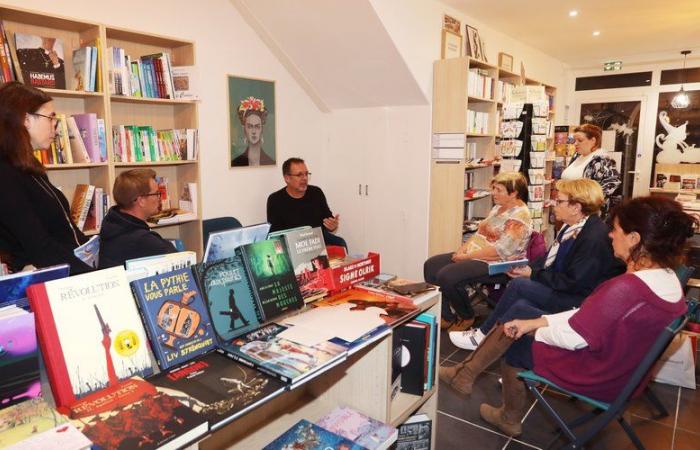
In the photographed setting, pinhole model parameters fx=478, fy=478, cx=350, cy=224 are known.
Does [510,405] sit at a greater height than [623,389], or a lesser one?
lesser

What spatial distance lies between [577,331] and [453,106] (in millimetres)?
3050

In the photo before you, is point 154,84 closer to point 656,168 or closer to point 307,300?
point 307,300

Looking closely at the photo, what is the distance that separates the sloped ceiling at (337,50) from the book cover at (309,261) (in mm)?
2591

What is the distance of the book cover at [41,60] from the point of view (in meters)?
2.82

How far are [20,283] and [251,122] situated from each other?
11.2ft

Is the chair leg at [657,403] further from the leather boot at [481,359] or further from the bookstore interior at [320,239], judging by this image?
the leather boot at [481,359]

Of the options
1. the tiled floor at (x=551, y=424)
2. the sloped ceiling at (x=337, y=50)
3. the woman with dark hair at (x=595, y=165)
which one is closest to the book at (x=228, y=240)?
the tiled floor at (x=551, y=424)

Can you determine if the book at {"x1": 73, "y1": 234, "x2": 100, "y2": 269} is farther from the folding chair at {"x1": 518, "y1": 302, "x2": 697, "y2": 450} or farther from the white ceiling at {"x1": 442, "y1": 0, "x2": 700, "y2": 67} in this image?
the white ceiling at {"x1": 442, "y1": 0, "x2": 700, "y2": 67}

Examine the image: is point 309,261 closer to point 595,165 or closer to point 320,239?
point 320,239

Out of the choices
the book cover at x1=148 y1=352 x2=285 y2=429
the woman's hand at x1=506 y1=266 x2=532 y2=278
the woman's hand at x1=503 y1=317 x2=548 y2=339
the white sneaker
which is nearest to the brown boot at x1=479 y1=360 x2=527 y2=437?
the woman's hand at x1=503 y1=317 x2=548 y2=339

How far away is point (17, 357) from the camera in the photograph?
3.73ft

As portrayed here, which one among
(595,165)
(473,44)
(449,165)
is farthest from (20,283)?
(473,44)

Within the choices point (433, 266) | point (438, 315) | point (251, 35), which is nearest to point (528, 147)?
point (433, 266)

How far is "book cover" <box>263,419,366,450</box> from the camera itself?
1.71 metres
